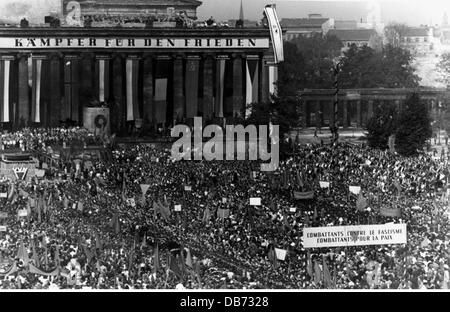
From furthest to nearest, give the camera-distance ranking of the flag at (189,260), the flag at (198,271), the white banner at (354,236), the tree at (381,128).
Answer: the tree at (381,128), the white banner at (354,236), the flag at (189,260), the flag at (198,271)

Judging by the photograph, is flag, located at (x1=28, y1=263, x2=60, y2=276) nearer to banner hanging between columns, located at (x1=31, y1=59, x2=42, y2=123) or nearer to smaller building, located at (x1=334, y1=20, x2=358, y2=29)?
banner hanging between columns, located at (x1=31, y1=59, x2=42, y2=123)

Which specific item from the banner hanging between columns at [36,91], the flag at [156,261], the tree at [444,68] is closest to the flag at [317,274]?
the flag at [156,261]

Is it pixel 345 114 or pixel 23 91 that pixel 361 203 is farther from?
pixel 23 91

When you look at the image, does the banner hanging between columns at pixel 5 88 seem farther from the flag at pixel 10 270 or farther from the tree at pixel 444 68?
the tree at pixel 444 68

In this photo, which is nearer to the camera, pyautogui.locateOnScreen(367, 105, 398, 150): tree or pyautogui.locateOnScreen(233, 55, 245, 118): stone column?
pyautogui.locateOnScreen(367, 105, 398, 150): tree

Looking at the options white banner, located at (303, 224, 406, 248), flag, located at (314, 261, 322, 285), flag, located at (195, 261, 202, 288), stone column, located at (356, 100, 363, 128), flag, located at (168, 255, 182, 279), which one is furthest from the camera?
stone column, located at (356, 100, 363, 128)

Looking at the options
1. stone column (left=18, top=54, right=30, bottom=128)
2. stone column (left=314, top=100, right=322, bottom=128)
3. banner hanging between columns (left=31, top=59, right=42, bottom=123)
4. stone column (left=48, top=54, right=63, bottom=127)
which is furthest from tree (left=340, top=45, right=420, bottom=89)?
stone column (left=18, top=54, right=30, bottom=128)

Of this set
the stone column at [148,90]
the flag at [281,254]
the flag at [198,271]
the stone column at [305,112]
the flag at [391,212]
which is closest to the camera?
the flag at [198,271]

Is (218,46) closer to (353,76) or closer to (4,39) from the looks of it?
(353,76)
